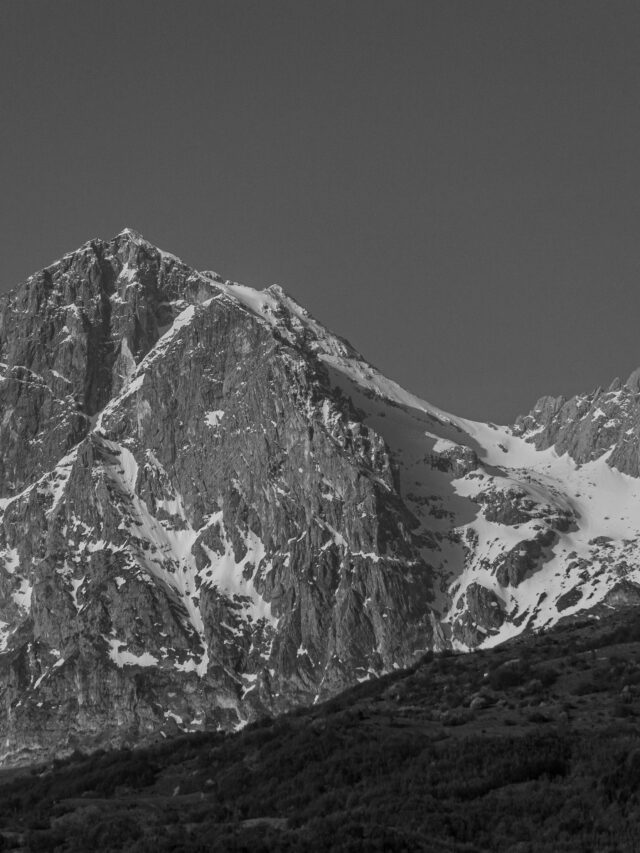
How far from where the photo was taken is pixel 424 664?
12431 cm

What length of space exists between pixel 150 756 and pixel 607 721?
3007 cm

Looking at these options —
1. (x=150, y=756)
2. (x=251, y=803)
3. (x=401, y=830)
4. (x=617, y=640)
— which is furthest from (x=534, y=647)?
(x=401, y=830)

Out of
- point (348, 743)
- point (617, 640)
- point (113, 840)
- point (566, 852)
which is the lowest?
point (566, 852)

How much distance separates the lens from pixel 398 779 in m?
73.1

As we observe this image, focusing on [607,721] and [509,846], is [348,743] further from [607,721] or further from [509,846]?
[509,846]

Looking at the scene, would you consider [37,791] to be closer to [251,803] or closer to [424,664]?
[251,803]

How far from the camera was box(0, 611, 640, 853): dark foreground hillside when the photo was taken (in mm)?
62656

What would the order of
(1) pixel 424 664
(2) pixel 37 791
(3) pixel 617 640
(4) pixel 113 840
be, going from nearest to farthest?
(4) pixel 113 840, (2) pixel 37 791, (3) pixel 617 640, (1) pixel 424 664

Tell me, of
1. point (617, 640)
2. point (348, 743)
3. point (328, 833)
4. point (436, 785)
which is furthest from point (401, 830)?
point (617, 640)

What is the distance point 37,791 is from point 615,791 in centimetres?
4029

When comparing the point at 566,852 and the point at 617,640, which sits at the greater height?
the point at 617,640

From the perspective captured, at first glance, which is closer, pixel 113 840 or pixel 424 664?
pixel 113 840

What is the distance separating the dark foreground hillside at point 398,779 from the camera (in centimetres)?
6266

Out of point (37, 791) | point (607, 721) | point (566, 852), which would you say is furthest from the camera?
point (37, 791)
